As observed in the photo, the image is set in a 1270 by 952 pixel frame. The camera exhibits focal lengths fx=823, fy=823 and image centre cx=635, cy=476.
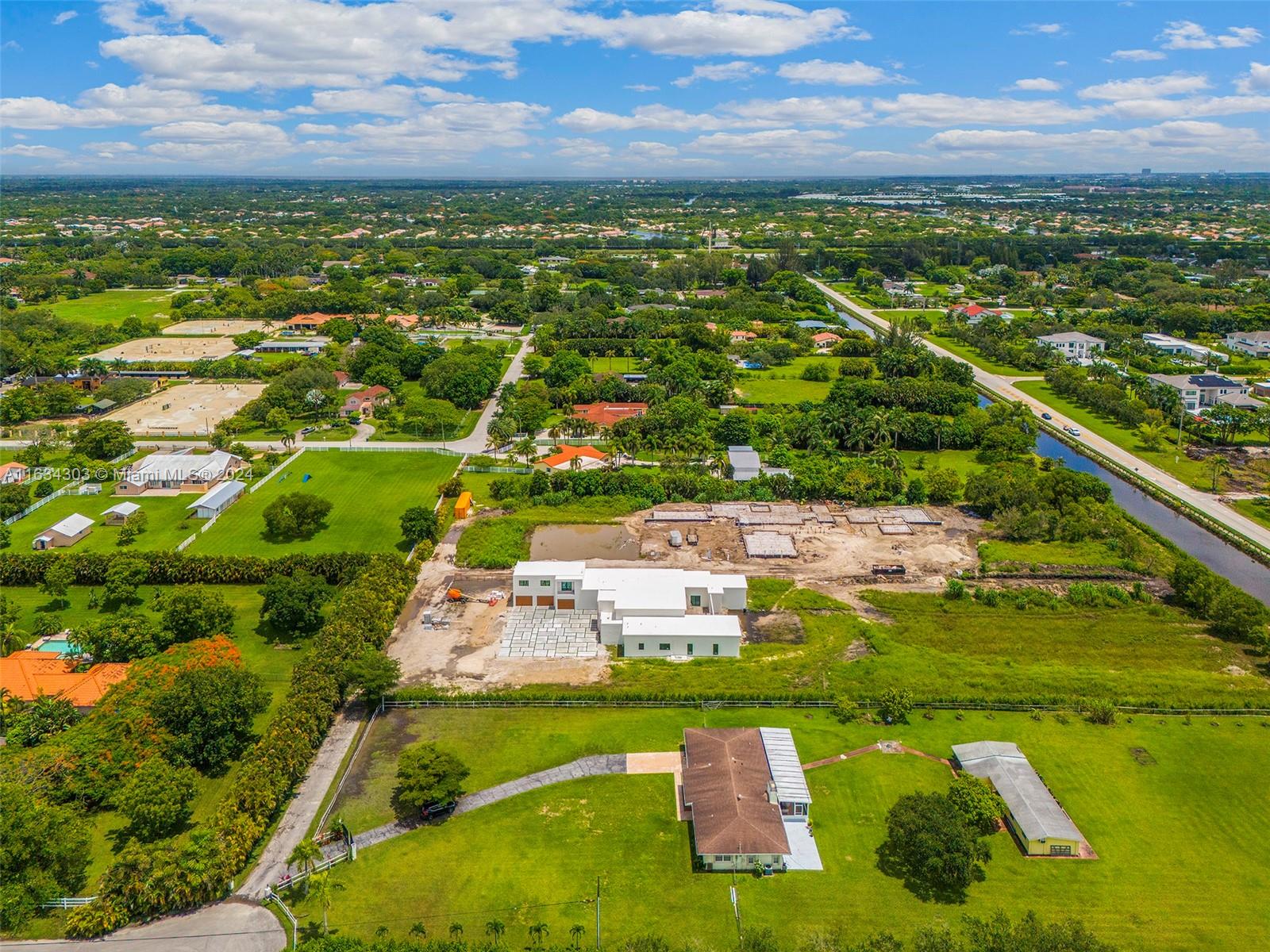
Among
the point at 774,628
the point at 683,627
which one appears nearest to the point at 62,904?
the point at 683,627

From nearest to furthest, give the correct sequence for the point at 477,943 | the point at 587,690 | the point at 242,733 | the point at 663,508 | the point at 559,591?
1. the point at 477,943
2. the point at 242,733
3. the point at 587,690
4. the point at 559,591
5. the point at 663,508

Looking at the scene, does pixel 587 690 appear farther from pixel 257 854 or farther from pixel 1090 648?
pixel 1090 648

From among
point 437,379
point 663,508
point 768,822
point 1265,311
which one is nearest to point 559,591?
point 663,508

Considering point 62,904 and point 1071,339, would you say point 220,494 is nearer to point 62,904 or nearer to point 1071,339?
point 62,904

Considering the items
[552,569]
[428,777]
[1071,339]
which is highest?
[1071,339]

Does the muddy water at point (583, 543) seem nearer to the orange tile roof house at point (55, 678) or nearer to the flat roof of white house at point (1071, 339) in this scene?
the orange tile roof house at point (55, 678)

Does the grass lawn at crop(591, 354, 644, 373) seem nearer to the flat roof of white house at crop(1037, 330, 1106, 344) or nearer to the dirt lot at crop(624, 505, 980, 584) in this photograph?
the dirt lot at crop(624, 505, 980, 584)

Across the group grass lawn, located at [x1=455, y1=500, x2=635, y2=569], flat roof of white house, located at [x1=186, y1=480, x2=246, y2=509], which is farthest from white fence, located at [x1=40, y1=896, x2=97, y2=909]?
flat roof of white house, located at [x1=186, y1=480, x2=246, y2=509]
